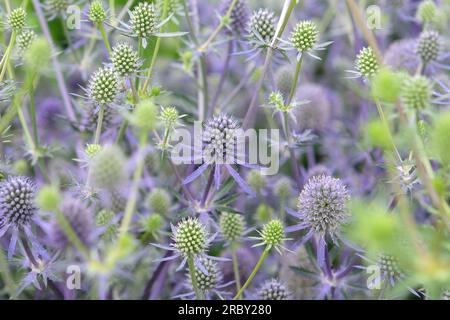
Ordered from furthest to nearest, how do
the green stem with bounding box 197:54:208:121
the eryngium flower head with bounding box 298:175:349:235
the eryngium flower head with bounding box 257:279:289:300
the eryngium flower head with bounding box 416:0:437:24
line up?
the eryngium flower head with bounding box 416:0:437:24 < the green stem with bounding box 197:54:208:121 < the eryngium flower head with bounding box 257:279:289:300 < the eryngium flower head with bounding box 298:175:349:235

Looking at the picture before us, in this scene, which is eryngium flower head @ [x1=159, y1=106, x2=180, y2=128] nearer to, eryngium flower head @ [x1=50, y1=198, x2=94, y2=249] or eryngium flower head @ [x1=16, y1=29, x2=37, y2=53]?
eryngium flower head @ [x1=50, y1=198, x2=94, y2=249]

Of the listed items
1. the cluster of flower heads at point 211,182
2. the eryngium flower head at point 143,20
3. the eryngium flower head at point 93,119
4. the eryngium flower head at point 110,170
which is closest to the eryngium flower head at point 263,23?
the cluster of flower heads at point 211,182

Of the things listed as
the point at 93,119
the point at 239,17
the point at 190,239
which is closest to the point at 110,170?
the point at 190,239

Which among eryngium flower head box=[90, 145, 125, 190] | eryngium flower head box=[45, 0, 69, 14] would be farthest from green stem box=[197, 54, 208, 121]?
eryngium flower head box=[90, 145, 125, 190]

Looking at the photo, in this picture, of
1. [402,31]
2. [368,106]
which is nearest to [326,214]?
[368,106]

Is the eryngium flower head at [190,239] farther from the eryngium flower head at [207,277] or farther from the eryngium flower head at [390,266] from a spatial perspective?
the eryngium flower head at [390,266]

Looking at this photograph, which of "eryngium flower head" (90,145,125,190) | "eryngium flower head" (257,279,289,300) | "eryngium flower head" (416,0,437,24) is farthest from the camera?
"eryngium flower head" (416,0,437,24)

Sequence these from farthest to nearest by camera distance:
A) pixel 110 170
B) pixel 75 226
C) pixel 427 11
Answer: pixel 427 11
pixel 75 226
pixel 110 170

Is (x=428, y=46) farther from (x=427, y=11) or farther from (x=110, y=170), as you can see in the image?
(x=110, y=170)
